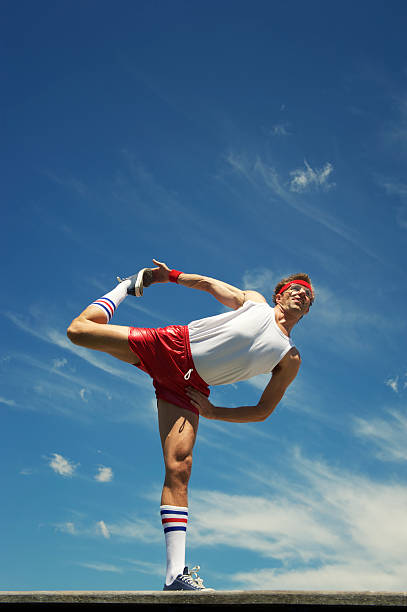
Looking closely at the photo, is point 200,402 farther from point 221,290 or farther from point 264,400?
point 221,290

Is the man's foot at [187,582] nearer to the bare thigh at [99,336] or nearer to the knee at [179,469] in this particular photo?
the knee at [179,469]

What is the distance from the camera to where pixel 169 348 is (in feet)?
17.2

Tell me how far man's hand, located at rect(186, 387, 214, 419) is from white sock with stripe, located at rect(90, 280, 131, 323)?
110cm

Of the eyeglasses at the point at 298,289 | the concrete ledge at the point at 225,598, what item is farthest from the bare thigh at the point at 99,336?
the concrete ledge at the point at 225,598

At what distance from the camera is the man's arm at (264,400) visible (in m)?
5.23

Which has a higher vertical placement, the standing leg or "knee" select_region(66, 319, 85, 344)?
"knee" select_region(66, 319, 85, 344)

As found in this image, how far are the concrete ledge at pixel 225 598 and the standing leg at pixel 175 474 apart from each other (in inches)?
37.7

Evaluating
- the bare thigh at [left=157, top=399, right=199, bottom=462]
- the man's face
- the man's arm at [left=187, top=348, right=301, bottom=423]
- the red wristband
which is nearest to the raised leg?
the bare thigh at [left=157, top=399, right=199, bottom=462]

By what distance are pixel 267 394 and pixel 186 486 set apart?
50.6 inches

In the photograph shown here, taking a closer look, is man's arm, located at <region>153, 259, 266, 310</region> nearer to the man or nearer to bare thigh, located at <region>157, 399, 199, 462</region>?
the man

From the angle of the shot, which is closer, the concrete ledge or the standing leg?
the concrete ledge

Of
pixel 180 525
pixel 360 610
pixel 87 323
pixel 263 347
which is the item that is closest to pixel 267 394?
pixel 263 347

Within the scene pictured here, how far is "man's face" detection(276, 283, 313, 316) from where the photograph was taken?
5719mm

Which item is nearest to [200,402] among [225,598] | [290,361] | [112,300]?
[290,361]
